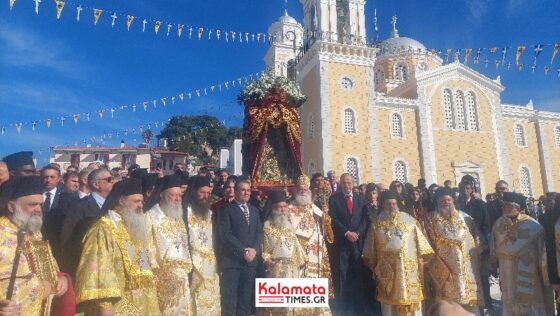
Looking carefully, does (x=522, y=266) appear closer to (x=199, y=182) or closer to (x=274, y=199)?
(x=274, y=199)

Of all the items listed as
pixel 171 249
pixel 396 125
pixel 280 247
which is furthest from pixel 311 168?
pixel 171 249

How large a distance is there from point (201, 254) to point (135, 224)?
1.10 m

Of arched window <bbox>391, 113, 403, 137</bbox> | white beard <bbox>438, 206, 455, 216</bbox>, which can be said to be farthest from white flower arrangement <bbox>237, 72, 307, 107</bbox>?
arched window <bbox>391, 113, 403, 137</bbox>

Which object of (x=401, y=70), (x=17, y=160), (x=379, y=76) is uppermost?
(x=401, y=70)

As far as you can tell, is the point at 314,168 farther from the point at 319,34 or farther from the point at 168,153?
the point at 168,153

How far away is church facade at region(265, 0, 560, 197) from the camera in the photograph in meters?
25.9

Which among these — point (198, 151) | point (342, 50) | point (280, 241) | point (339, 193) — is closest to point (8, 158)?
point (280, 241)

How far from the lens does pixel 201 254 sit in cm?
458

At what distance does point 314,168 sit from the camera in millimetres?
25906

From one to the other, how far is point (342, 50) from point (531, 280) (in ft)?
75.3

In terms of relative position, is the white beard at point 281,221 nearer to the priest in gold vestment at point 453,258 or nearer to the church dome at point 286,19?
the priest in gold vestment at point 453,258

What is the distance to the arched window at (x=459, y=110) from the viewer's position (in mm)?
29125

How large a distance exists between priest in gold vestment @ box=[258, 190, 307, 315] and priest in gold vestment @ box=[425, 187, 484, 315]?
6.58 feet

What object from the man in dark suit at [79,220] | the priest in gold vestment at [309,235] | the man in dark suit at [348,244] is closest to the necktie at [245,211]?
the priest in gold vestment at [309,235]
